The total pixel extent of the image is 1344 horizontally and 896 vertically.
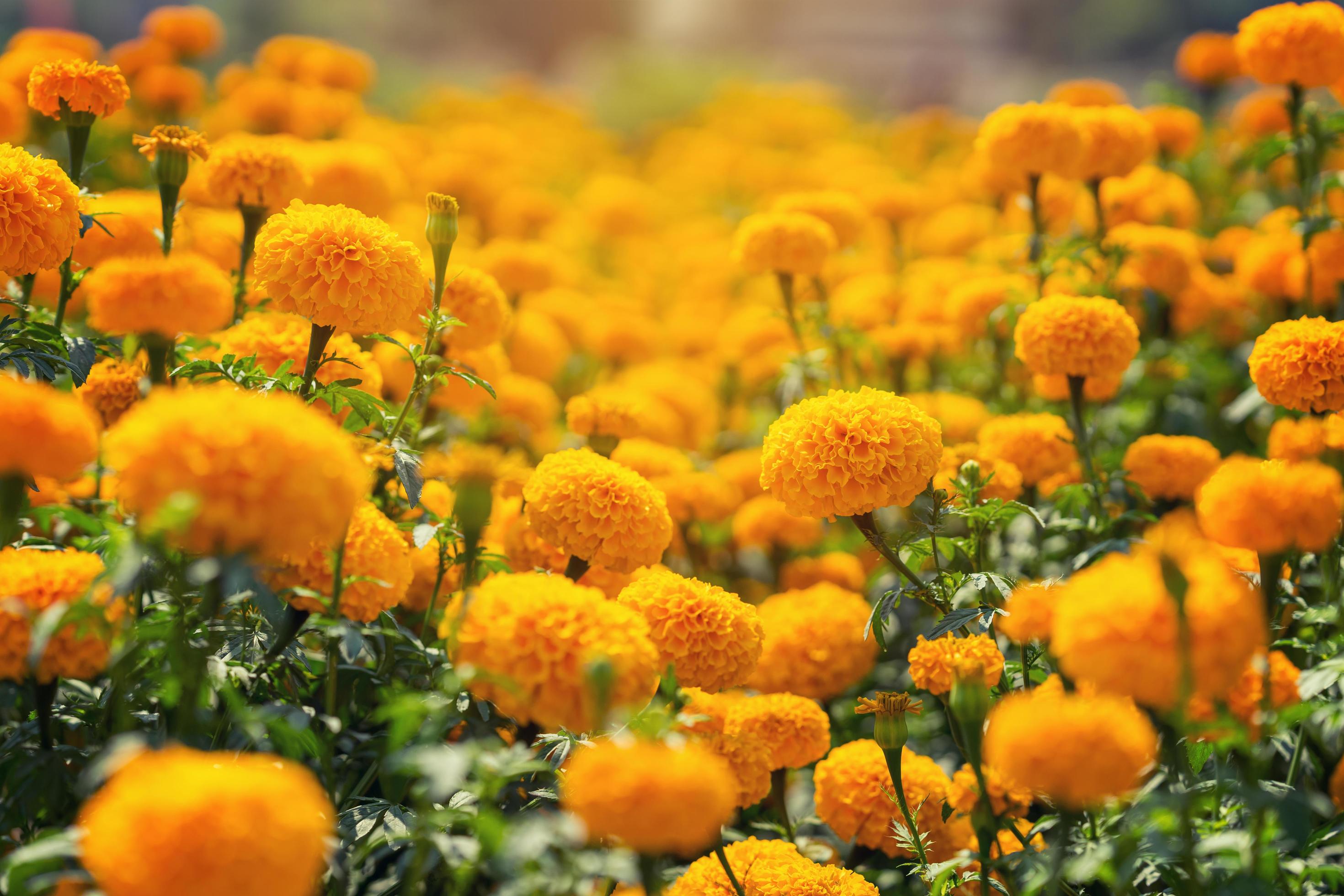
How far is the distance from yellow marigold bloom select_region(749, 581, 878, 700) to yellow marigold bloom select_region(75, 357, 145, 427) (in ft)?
5.74

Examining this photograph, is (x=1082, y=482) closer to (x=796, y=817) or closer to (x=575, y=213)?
(x=796, y=817)

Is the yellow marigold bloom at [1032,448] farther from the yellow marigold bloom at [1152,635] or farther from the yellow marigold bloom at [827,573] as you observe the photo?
the yellow marigold bloom at [1152,635]

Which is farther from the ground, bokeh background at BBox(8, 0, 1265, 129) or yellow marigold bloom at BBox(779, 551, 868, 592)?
bokeh background at BBox(8, 0, 1265, 129)

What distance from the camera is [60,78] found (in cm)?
254

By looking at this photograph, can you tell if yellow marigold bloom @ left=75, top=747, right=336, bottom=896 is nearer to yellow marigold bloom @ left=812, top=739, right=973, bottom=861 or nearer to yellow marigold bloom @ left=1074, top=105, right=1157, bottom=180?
yellow marigold bloom @ left=812, top=739, right=973, bottom=861

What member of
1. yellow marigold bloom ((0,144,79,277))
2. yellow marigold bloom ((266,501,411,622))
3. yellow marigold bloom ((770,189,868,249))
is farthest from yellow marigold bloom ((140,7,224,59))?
yellow marigold bloom ((266,501,411,622))

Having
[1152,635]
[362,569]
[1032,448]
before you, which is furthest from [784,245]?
[1152,635]

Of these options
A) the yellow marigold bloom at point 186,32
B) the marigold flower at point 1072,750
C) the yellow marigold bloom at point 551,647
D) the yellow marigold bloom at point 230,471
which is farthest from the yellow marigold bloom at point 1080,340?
the yellow marigold bloom at point 186,32

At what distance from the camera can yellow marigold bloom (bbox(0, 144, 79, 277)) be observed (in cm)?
209

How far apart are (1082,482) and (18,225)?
2770 mm

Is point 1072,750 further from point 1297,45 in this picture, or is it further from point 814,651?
point 1297,45

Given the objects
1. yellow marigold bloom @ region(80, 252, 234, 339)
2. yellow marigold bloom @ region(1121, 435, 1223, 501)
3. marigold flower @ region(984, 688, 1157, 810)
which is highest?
yellow marigold bloom @ region(80, 252, 234, 339)

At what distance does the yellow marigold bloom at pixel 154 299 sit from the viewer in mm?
2045

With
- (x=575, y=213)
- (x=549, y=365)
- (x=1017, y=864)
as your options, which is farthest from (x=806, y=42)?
(x=1017, y=864)
